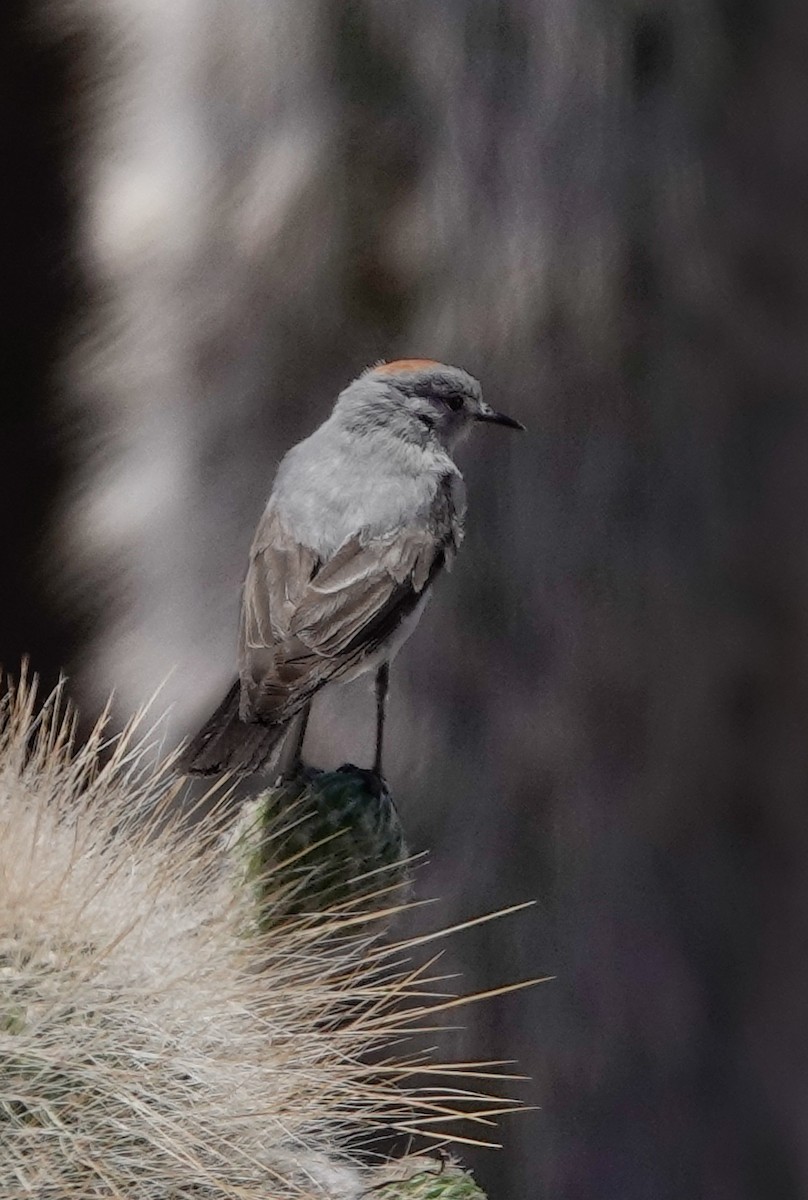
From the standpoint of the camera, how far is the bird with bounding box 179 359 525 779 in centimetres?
105

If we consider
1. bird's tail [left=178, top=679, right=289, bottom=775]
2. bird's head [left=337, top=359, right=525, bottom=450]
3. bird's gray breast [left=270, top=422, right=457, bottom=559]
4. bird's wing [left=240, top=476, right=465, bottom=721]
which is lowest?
bird's tail [left=178, top=679, right=289, bottom=775]

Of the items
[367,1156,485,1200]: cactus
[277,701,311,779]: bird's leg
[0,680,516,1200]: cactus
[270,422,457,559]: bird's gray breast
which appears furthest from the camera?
[277,701,311,779]: bird's leg

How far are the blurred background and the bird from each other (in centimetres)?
12

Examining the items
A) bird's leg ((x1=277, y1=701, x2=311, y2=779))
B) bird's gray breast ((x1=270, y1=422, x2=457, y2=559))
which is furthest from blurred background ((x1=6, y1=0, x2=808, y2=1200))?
bird's gray breast ((x1=270, y1=422, x2=457, y2=559))

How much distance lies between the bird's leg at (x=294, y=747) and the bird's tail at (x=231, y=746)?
161 millimetres

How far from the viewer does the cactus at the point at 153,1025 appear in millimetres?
832

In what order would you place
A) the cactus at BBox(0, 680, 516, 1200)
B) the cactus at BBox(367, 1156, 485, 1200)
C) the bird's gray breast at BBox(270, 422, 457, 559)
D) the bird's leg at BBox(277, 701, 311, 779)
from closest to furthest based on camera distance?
1. the cactus at BBox(0, 680, 516, 1200)
2. the cactus at BBox(367, 1156, 485, 1200)
3. the bird's gray breast at BBox(270, 422, 457, 559)
4. the bird's leg at BBox(277, 701, 311, 779)

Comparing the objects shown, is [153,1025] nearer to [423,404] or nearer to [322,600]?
[322,600]

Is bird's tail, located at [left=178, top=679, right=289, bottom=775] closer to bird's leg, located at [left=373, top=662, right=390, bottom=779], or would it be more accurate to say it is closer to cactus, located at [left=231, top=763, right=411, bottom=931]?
cactus, located at [left=231, top=763, right=411, bottom=931]

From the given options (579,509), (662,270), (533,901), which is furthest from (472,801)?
(662,270)

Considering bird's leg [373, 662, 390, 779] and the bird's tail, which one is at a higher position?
the bird's tail

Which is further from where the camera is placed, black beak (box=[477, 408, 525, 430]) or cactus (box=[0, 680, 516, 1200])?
black beak (box=[477, 408, 525, 430])

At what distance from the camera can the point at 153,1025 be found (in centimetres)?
89

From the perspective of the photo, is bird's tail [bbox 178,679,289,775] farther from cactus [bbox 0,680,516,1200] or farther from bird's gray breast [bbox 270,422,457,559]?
bird's gray breast [bbox 270,422,457,559]
